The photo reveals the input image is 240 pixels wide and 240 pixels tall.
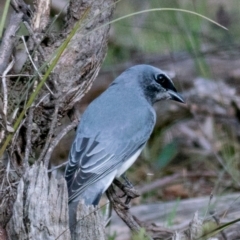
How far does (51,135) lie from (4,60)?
1.61 feet

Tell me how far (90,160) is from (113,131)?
0.97 ft

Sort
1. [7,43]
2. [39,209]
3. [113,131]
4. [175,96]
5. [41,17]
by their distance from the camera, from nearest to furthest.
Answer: [39,209]
[7,43]
[41,17]
[113,131]
[175,96]

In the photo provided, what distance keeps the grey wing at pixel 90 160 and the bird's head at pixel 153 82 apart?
48 centimetres

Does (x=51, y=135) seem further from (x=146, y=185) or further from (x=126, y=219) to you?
(x=146, y=185)

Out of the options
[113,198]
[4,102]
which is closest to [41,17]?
[4,102]

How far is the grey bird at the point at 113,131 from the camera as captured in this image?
3947 millimetres

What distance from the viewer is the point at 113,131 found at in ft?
14.0

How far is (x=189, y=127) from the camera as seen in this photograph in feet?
23.8

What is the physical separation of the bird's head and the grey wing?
48cm

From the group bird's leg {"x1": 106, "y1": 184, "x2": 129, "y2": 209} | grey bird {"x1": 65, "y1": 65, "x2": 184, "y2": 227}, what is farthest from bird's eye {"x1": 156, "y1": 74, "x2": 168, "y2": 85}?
bird's leg {"x1": 106, "y1": 184, "x2": 129, "y2": 209}

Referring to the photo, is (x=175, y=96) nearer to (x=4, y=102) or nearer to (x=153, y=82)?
(x=153, y=82)

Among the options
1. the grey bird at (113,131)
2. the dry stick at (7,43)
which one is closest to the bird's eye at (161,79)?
the grey bird at (113,131)

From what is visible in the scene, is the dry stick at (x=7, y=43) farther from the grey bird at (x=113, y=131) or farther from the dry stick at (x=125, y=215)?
the dry stick at (x=125, y=215)

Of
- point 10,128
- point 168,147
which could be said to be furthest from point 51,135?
point 168,147
